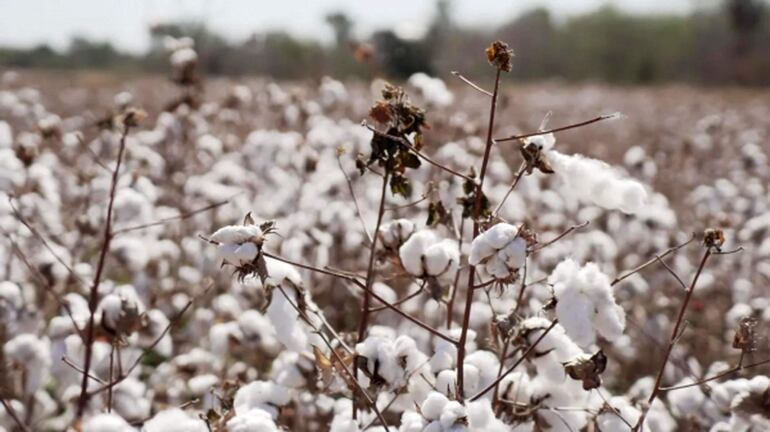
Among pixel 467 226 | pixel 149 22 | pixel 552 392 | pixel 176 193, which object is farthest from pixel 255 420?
pixel 149 22

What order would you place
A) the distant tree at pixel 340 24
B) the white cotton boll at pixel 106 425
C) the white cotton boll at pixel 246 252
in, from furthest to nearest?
1. the distant tree at pixel 340 24
2. the white cotton boll at pixel 246 252
3. the white cotton boll at pixel 106 425

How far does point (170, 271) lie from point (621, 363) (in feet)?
6.70

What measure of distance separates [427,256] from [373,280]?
22.2 inches

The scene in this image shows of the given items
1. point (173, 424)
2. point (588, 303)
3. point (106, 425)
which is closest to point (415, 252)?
point (588, 303)

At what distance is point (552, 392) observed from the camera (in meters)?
1.66

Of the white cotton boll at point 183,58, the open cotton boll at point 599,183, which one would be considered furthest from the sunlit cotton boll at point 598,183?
the white cotton boll at point 183,58

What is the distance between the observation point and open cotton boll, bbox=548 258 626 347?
1.40m

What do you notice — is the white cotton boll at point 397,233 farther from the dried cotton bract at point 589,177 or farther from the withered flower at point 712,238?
the withered flower at point 712,238

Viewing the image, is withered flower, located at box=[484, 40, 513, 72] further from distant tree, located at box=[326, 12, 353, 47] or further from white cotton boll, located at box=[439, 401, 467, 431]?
distant tree, located at box=[326, 12, 353, 47]

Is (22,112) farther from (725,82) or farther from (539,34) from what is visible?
(539,34)

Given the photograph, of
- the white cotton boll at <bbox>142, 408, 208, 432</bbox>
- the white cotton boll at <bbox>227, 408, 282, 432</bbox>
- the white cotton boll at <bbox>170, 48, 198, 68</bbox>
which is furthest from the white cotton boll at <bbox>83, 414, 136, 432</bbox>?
the white cotton boll at <bbox>170, 48, 198, 68</bbox>

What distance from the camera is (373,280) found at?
2080mm

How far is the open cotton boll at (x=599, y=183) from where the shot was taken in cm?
150

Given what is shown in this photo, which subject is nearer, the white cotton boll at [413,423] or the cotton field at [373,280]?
the white cotton boll at [413,423]
